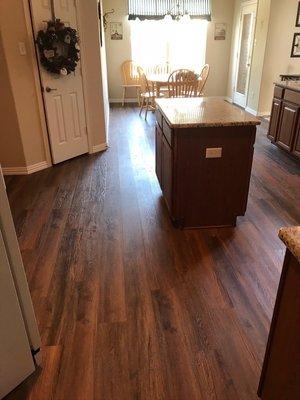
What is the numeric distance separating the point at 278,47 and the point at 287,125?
2.71m

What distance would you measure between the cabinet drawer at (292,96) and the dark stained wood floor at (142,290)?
40.9 inches

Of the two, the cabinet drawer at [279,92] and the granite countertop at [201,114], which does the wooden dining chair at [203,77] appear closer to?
the cabinet drawer at [279,92]

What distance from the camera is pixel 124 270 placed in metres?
2.14

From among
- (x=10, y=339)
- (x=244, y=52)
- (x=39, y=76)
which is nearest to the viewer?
(x=10, y=339)

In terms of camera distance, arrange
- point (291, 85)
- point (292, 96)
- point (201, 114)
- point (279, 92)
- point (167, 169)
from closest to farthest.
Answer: point (201, 114) < point (167, 169) < point (292, 96) < point (291, 85) < point (279, 92)

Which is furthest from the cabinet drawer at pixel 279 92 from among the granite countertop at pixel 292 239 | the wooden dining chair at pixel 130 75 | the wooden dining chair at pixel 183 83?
the wooden dining chair at pixel 130 75

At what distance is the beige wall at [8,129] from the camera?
3321 mm

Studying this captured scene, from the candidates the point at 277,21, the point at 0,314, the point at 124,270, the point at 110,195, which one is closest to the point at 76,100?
the point at 110,195

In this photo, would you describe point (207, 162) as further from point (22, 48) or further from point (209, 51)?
point (209, 51)

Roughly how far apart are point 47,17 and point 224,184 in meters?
2.69

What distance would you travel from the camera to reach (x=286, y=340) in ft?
3.42

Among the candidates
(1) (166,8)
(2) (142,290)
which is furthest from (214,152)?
(1) (166,8)

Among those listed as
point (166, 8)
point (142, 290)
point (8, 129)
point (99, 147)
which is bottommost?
point (142, 290)

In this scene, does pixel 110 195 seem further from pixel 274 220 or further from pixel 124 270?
pixel 274 220
